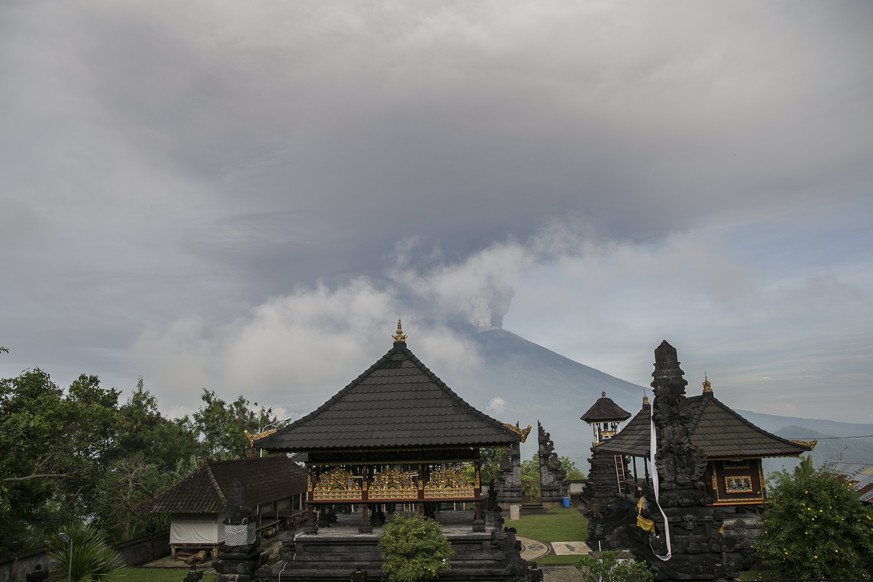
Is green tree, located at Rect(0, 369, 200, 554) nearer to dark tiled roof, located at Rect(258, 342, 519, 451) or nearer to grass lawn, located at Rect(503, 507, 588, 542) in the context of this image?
dark tiled roof, located at Rect(258, 342, 519, 451)

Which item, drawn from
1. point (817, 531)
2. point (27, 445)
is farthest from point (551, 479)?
point (27, 445)

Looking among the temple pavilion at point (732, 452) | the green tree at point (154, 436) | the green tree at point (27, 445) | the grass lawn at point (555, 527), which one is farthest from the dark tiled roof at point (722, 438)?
the green tree at point (154, 436)

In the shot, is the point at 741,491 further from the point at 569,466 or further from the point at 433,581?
the point at 569,466

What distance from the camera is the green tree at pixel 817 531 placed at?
15711mm

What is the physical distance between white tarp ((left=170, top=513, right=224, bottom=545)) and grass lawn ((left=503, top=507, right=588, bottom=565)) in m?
13.6

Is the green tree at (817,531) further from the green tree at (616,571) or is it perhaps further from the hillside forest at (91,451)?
the hillside forest at (91,451)

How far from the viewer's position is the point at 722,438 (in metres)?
21.8

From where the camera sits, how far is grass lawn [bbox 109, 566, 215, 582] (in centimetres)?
2067

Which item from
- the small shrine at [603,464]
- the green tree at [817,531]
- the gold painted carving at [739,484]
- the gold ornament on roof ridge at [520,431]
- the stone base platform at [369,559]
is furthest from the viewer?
the small shrine at [603,464]

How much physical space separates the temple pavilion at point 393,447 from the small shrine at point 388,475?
0.03 m

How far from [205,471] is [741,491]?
23.4 metres

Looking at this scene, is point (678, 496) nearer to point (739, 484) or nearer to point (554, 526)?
point (739, 484)

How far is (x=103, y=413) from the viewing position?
19.8 m

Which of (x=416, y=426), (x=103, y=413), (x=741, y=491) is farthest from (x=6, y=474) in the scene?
(x=741, y=491)
